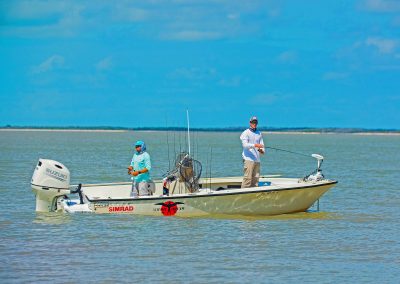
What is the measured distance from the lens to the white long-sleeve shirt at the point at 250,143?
62.3 ft

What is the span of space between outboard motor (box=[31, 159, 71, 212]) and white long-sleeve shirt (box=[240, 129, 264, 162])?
134 inches

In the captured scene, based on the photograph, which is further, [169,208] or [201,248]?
[169,208]

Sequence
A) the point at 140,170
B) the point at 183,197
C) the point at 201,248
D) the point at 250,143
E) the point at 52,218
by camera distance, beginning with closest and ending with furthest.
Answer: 1. the point at 201,248
2. the point at 183,197
3. the point at 140,170
4. the point at 250,143
5. the point at 52,218

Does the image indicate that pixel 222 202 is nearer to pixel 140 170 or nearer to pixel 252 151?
pixel 252 151

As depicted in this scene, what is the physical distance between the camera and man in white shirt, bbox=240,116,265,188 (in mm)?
18984

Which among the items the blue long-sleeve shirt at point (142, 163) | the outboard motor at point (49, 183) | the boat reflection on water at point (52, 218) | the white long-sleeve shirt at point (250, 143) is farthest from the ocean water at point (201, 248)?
the white long-sleeve shirt at point (250, 143)

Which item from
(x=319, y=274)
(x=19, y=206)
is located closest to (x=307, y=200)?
(x=319, y=274)

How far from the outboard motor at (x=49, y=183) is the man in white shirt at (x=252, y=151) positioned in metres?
3.41

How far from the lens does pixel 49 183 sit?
61.9ft

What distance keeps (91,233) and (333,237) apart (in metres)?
4.26

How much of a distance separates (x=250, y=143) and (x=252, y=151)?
7.3 inches

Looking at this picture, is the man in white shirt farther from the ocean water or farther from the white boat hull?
the ocean water

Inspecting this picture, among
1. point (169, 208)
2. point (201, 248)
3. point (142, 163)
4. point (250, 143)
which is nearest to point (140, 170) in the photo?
point (142, 163)

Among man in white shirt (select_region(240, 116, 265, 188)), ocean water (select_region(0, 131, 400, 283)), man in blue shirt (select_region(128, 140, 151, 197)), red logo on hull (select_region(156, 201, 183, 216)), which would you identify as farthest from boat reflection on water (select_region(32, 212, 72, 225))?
man in white shirt (select_region(240, 116, 265, 188))
